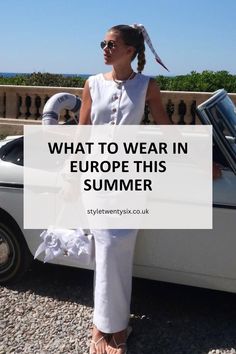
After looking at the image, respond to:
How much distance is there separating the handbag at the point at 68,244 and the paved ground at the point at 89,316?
17.4 inches

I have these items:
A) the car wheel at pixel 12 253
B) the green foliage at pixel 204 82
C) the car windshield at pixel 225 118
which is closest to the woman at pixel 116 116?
the car windshield at pixel 225 118

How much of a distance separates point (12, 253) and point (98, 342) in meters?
1.12

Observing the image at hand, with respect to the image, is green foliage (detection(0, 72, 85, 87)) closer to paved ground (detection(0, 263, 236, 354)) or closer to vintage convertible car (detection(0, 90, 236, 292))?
paved ground (detection(0, 263, 236, 354))

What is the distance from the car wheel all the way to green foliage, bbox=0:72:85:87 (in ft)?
29.7

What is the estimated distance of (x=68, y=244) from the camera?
133 inches

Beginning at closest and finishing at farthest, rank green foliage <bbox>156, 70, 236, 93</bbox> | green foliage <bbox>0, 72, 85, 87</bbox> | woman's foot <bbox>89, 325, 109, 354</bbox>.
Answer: woman's foot <bbox>89, 325, 109, 354</bbox> < green foliage <bbox>156, 70, 236, 93</bbox> < green foliage <bbox>0, 72, 85, 87</bbox>

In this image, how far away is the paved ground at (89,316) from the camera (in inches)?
128

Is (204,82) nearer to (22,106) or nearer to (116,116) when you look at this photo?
(22,106)

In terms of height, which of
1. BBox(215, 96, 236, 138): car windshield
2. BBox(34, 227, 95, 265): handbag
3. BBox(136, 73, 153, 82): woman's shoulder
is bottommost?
BBox(34, 227, 95, 265): handbag

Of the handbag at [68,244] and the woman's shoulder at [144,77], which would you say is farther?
the handbag at [68,244]

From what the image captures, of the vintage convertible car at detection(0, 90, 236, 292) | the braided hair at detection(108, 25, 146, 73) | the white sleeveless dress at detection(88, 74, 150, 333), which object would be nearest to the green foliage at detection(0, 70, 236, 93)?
the vintage convertible car at detection(0, 90, 236, 292)

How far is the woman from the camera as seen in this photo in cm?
300

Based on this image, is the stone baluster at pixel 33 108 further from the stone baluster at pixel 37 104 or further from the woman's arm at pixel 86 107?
the woman's arm at pixel 86 107

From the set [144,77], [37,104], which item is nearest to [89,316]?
[144,77]
